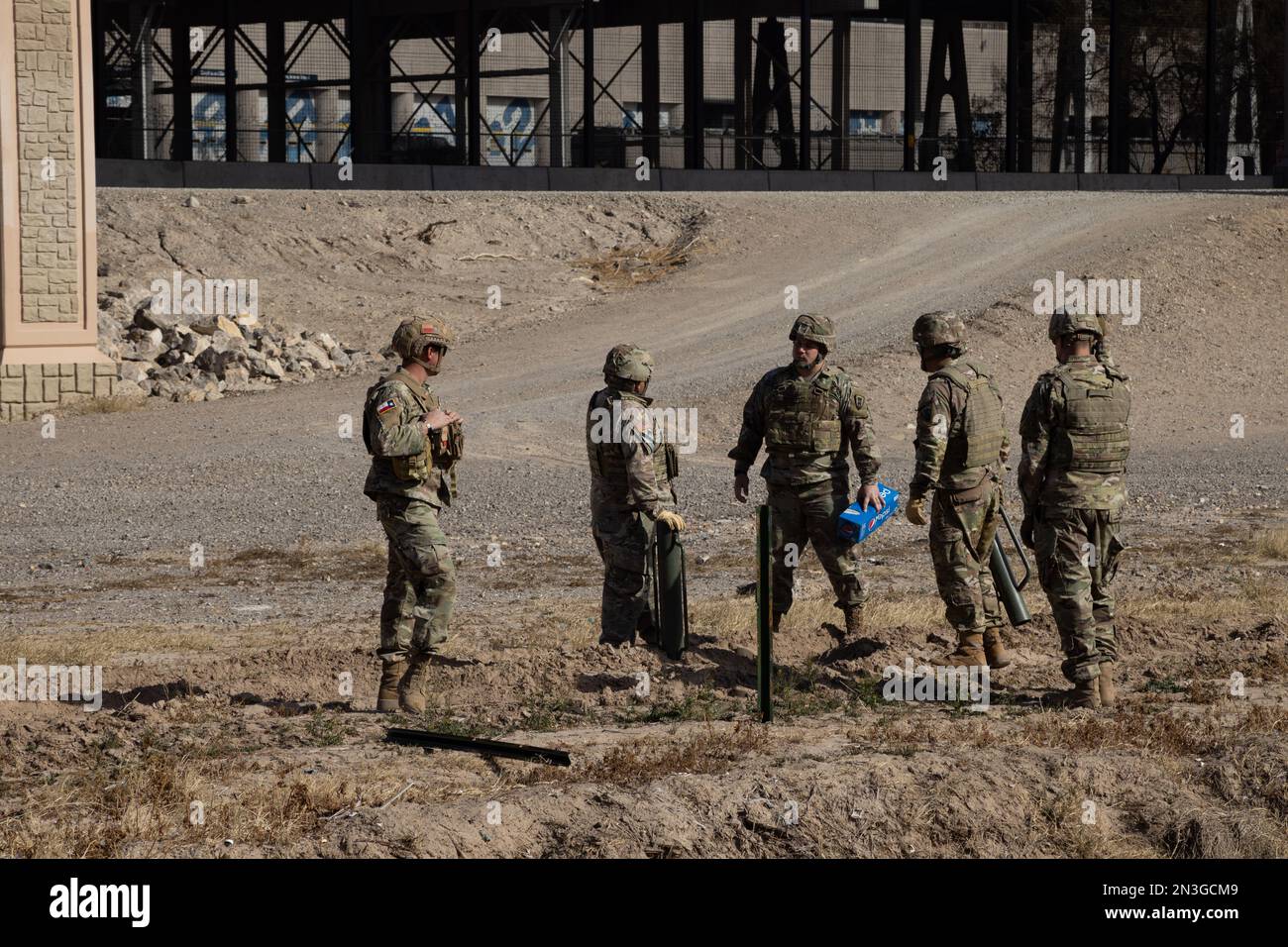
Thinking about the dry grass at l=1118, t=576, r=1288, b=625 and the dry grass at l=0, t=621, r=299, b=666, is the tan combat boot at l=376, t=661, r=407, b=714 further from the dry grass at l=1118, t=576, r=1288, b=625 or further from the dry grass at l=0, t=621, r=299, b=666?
the dry grass at l=1118, t=576, r=1288, b=625

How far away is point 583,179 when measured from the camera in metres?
38.0

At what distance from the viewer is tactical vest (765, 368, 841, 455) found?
995 centimetres

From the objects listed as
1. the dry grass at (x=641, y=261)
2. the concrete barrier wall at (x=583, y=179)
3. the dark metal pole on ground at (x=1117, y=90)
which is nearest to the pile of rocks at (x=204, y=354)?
the dry grass at (x=641, y=261)

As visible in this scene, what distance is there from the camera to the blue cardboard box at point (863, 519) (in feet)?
32.4

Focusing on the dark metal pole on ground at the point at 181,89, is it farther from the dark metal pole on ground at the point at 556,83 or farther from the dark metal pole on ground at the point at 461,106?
the dark metal pole on ground at the point at 556,83

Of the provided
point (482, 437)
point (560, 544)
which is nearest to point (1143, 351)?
point (482, 437)

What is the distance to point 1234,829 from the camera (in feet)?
24.2

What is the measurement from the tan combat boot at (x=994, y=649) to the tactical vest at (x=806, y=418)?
1.35 m

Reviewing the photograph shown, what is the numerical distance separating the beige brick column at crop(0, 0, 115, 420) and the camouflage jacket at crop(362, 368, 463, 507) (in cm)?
1524

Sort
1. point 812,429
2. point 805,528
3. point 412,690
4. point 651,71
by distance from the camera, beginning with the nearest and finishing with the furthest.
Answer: point 412,690
point 812,429
point 805,528
point 651,71

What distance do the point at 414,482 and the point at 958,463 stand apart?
2930 mm

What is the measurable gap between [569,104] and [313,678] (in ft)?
102

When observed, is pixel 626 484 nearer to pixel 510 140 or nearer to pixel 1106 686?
pixel 1106 686

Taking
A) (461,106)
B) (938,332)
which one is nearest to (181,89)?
(461,106)
